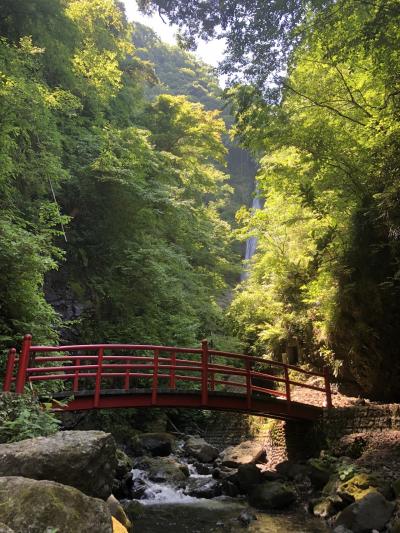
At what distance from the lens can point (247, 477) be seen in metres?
10.2

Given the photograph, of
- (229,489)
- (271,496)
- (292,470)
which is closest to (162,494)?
(229,489)

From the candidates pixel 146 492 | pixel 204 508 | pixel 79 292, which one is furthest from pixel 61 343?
pixel 204 508

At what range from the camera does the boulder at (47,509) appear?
10.0ft

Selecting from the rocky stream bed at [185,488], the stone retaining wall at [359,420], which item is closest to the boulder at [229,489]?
the rocky stream bed at [185,488]

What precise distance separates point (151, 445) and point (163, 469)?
2111 mm

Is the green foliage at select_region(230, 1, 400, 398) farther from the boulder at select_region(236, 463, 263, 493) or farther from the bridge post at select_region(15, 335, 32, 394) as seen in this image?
the bridge post at select_region(15, 335, 32, 394)

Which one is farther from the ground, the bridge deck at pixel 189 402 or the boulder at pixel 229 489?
the bridge deck at pixel 189 402

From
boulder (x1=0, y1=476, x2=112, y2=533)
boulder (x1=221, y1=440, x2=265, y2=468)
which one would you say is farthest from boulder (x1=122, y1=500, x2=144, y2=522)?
boulder (x1=0, y1=476, x2=112, y2=533)

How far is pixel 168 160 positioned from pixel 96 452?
13.9 m

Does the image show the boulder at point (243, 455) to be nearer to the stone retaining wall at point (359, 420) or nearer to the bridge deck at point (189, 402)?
the bridge deck at point (189, 402)

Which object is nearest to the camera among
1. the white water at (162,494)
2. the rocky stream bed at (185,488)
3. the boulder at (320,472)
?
the rocky stream bed at (185,488)

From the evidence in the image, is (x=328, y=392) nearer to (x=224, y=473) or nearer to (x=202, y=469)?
(x=224, y=473)

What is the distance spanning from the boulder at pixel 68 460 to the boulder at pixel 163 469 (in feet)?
18.9

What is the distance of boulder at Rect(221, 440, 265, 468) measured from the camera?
1229 cm
